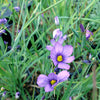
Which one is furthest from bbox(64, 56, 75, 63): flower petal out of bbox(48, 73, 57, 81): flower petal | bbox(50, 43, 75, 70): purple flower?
bbox(48, 73, 57, 81): flower petal

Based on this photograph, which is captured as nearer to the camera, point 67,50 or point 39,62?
point 67,50

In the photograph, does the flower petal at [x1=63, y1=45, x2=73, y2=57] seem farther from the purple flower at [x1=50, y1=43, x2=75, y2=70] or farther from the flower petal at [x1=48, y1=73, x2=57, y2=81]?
the flower petal at [x1=48, y1=73, x2=57, y2=81]

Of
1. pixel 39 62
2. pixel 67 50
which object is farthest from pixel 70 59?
pixel 39 62

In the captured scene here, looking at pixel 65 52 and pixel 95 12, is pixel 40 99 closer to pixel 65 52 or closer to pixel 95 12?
pixel 65 52

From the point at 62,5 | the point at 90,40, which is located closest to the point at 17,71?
the point at 90,40

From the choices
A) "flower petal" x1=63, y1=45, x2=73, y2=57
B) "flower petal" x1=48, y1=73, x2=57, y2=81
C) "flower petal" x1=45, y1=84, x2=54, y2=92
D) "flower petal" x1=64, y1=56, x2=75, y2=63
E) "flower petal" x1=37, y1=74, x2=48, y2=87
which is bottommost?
"flower petal" x1=45, y1=84, x2=54, y2=92

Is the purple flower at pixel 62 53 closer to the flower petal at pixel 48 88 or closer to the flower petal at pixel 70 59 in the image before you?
the flower petal at pixel 70 59

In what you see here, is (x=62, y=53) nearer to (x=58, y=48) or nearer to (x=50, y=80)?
(x=58, y=48)

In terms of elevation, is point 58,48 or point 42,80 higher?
point 58,48
